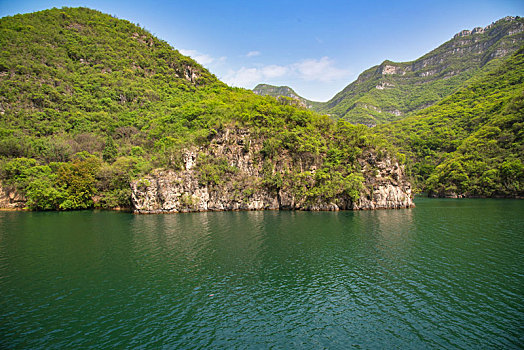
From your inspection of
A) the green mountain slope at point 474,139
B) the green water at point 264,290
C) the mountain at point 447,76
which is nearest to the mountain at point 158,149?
the green water at point 264,290

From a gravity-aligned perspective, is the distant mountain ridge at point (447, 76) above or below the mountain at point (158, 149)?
above

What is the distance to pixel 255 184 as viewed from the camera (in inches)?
2229

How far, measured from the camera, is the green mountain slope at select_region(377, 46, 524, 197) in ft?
230

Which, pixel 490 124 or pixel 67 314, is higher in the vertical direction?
pixel 490 124

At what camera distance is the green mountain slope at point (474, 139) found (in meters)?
70.1

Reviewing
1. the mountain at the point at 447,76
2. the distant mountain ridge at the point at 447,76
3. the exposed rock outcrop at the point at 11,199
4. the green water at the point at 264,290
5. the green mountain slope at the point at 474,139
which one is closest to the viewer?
the green water at the point at 264,290

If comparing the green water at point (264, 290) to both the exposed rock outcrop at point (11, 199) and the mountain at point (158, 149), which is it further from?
the exposed rock outcrop at point (11, 199)

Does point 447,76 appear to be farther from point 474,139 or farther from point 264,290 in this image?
point 264,290

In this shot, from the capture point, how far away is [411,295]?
15375 millimetres

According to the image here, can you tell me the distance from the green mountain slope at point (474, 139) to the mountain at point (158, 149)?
34755 millimetres

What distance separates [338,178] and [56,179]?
6322 cm

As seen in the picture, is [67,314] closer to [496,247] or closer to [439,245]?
[439,245]

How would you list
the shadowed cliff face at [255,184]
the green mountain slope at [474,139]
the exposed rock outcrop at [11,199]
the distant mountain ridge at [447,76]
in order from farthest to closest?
the distant mountain ridge at [447,76] < the green mountain slope at [474,139] < the exposed rock outcrop at [11,199] < the shadowed cliff face at [255,184]

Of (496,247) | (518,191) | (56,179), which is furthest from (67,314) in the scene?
(518,191)
